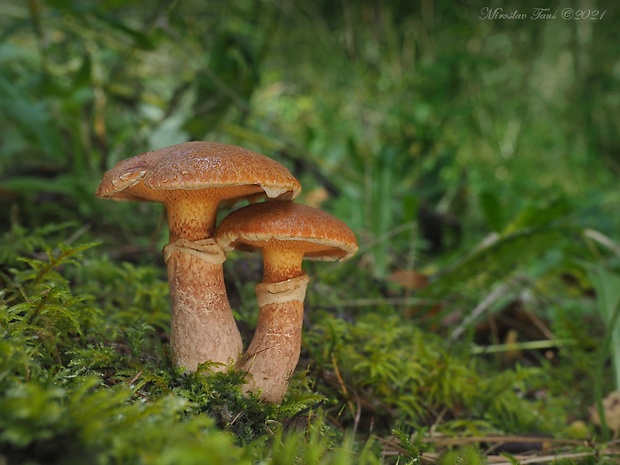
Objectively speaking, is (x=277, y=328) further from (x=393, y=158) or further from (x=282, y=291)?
(x=393, y=158)

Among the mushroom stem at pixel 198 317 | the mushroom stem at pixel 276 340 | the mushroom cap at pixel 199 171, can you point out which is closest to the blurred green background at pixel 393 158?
the mushroom stem at pixel 276 340

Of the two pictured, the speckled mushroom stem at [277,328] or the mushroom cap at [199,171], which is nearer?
the mushroom cap at [199,171]

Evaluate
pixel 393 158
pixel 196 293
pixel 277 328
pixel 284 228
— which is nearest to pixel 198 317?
pixel 196 293

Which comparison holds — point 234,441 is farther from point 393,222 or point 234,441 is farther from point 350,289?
point 393,222

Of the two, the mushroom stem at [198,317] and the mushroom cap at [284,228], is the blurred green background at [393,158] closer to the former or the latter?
the mushroom stem at [198,317]

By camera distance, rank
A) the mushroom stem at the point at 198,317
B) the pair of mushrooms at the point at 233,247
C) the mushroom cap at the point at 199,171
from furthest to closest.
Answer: the mushroom stem at the point at 198,317 → the pair of mushrooms at the point at 233,247 → the mushroom cap at the point at 199,171

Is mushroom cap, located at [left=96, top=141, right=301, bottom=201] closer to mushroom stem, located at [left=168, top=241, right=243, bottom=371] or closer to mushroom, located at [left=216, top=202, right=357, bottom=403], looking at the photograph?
mushroom, located at [left=216, top=202, right=357, bottom=403]
